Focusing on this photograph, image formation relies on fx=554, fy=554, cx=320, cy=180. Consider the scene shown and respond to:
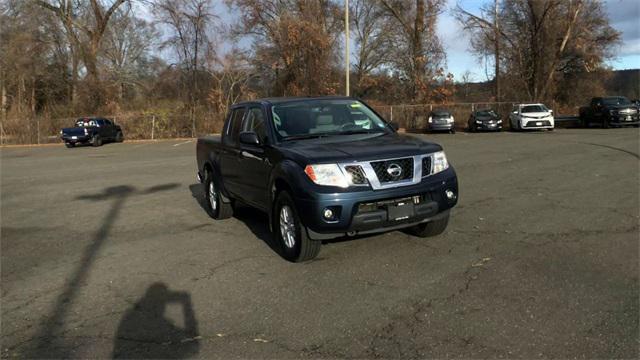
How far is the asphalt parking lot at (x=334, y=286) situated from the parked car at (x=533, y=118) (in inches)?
832

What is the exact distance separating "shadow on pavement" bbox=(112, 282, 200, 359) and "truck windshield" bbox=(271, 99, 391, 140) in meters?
2.30

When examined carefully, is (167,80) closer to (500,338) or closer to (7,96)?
(7,96)

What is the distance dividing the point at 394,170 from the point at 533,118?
26.3m

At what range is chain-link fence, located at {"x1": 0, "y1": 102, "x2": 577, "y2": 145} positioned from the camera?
35.6 metres

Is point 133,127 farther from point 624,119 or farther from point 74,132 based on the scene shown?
point 624,119

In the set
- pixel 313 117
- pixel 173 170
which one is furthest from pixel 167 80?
pixel 313 117

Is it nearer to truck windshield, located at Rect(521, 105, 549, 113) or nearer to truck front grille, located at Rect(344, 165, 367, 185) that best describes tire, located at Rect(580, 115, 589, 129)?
truck windshield, located at Rect(521, 105, 549, 113)

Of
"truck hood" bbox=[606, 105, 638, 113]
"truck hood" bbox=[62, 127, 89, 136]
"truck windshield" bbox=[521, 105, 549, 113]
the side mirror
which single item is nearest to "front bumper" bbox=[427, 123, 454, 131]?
"truck windshield" bbox=[521, 105, 549, 113]

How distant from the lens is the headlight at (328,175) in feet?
17.3

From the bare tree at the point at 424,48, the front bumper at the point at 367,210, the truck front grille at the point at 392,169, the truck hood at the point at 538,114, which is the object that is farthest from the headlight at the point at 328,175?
the bare tree at the point at 424,48

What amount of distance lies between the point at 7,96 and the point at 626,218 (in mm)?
44065

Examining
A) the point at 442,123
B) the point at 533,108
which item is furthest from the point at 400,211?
the point at 533,108

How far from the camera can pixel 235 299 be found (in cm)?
485

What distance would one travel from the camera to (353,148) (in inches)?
222
